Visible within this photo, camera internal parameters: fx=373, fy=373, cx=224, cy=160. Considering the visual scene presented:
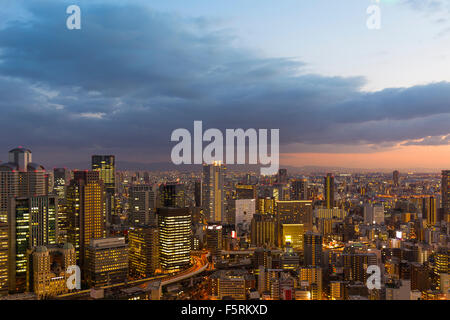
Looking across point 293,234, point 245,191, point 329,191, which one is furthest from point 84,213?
point 329,191

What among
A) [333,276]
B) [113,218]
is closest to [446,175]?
[333,276]

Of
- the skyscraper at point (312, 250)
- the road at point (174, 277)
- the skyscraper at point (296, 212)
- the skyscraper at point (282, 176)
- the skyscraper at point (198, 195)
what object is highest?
the skyscraper at point (282, 176)

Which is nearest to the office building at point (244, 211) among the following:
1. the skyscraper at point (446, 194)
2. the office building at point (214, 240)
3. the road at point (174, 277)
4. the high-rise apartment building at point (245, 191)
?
the high-rise apartment building at point (245, 191)

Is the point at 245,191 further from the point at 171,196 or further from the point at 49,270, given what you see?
the point at 49,270

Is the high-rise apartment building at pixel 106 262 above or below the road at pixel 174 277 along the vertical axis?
above

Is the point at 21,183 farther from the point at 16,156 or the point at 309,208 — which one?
the point at 309,208

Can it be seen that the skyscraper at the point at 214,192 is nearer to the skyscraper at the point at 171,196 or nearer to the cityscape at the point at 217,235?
the cityscape at the point at 217,235
